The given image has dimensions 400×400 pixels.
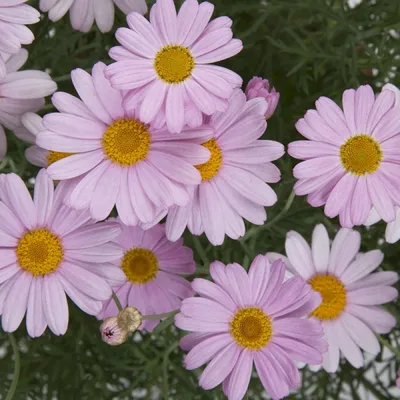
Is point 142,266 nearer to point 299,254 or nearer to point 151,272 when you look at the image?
point 151,272

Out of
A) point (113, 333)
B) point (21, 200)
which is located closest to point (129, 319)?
point (113, 333)

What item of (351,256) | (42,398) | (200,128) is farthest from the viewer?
(42,398)

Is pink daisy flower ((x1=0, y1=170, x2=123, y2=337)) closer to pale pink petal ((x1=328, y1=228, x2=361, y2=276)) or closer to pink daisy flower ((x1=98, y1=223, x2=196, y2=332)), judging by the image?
pink daisy flower ((x1=98, y1=223, x2=196, y2=332))

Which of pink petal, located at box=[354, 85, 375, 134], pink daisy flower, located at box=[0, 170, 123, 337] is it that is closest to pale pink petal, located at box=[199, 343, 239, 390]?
pink daisy flower, located at box=[0, 170, 123, 337]

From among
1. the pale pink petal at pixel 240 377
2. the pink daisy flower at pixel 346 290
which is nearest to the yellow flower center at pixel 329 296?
the pink daisy flower at pixel 346 290

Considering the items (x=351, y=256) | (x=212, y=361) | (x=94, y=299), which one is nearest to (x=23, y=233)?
(x=94, y=299)

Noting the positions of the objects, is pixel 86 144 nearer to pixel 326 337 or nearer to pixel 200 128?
pixel 200 128
